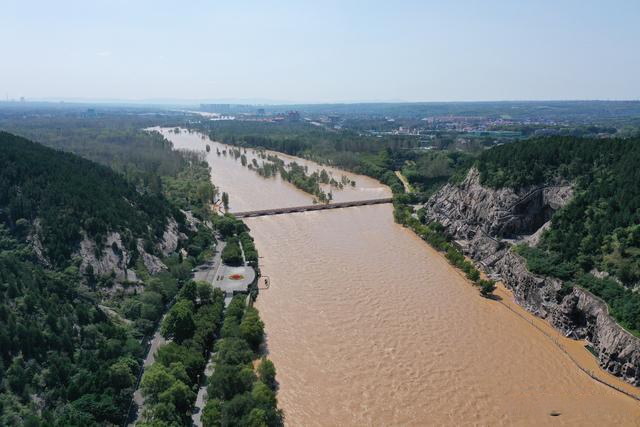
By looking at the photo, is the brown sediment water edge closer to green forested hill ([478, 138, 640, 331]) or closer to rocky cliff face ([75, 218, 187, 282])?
green forested hill ([478, 138, 640, 331])

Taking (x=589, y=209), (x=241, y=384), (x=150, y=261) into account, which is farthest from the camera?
(x=150, y=261)

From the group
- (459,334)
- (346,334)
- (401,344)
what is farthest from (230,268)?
(459,334)

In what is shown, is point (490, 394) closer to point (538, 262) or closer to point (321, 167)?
point (538, 262)

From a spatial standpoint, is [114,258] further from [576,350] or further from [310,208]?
[576,350]

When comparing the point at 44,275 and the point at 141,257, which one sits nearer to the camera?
the point at 44,275

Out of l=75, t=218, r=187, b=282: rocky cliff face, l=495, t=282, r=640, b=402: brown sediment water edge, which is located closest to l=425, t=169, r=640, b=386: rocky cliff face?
l=495, t=282, r=640, b=402: brown sediment water edge

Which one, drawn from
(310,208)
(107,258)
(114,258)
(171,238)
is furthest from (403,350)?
(310,208)
